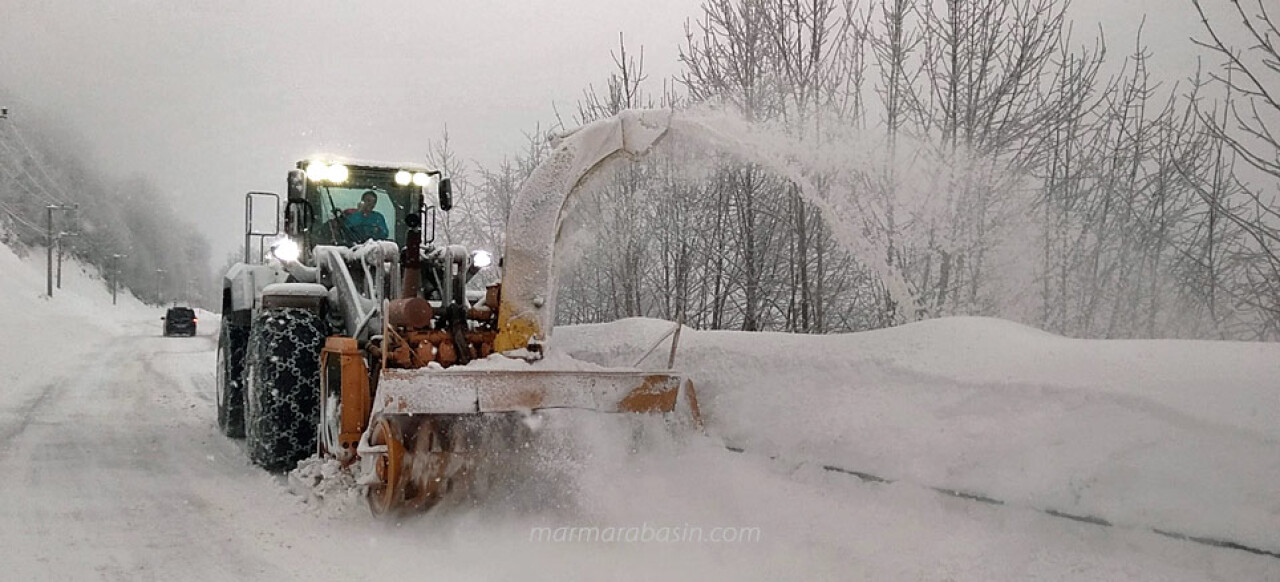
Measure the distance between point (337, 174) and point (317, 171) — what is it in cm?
16

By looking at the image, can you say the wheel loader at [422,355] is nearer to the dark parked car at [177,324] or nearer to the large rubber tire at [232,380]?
the large rubber tire at [232,380]

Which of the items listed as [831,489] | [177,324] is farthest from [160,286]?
[831,489]

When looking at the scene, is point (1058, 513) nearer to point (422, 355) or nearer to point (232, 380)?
point (422, 355)

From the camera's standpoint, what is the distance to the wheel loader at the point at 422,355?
16.6 ft

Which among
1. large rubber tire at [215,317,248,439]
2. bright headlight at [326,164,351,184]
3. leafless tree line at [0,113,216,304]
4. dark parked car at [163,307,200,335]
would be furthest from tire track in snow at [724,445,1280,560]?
leafless tree line at [0,113,216,304]

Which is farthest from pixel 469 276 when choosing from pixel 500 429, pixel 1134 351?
pixel 1134 351

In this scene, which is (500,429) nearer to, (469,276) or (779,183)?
(469,276)

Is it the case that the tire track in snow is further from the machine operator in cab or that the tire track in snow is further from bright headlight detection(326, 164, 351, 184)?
bright headlight detection(326, 164, 351, 184)

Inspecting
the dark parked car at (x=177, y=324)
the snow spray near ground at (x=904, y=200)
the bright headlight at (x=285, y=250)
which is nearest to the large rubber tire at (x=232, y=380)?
the bright headlight at (x=285, y=250)

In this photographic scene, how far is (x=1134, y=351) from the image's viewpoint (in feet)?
15.5

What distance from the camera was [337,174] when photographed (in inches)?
316

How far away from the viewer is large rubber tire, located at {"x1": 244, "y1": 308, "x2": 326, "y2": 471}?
6.40 meters

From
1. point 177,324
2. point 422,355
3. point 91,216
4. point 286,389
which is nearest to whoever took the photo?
point 422,355

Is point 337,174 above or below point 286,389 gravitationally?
above
